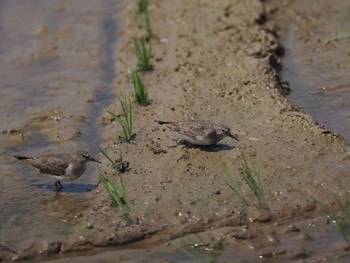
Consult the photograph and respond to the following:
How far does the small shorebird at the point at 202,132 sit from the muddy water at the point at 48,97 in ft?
3.87

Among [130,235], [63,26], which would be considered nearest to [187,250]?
[130,235]

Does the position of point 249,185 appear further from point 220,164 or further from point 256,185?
point 220,164

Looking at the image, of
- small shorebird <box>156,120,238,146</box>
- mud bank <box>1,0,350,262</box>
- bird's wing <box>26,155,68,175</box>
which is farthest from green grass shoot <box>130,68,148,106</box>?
bird's wing <box>26,155,68,175</box>

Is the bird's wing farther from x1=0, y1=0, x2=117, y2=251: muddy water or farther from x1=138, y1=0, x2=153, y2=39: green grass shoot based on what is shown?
x1=138, y1=0, x2=153, y2=39: green grass shoot

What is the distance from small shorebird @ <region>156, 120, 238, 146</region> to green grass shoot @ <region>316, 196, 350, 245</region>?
1682mm

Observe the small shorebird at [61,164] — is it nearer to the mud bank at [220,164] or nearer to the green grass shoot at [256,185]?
the mud bank at [220,164]

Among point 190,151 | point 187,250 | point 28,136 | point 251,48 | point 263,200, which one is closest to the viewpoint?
point 187,250

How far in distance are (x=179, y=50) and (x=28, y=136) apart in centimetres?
312

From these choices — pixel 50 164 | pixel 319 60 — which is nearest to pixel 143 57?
pixel 319 60

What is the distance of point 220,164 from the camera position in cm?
978

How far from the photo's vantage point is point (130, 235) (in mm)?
8477

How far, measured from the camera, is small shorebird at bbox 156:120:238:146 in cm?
991

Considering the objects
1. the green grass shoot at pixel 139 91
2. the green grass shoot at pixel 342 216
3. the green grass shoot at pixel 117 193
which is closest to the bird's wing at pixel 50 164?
the green grass shoot at pixel 117 193

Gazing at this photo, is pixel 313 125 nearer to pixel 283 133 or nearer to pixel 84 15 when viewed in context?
pixel 283 133
